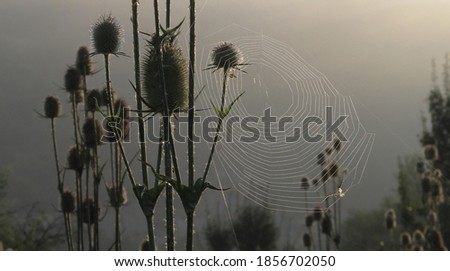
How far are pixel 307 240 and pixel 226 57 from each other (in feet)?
16.1

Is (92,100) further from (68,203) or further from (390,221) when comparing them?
(390,221)

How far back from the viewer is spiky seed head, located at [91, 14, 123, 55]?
449 centimetres

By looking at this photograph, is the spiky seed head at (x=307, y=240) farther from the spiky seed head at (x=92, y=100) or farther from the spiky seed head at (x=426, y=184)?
the spiky seed head at (x=92, y=100)

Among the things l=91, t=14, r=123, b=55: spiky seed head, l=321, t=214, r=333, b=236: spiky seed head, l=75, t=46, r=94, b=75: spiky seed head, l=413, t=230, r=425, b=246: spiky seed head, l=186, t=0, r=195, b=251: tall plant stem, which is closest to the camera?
l=186, t=0, r=195, b=251: tall plant stem

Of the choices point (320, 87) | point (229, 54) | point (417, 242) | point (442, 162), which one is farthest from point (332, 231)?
point (442, 162)

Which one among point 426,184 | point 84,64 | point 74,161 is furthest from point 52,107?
point 426,184

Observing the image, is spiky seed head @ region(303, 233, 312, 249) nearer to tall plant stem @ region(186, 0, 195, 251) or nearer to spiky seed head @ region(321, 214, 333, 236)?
spiky seed head @ region(321, 214, 333, 236)

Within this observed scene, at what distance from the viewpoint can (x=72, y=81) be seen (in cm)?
644

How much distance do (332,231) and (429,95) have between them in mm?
12374

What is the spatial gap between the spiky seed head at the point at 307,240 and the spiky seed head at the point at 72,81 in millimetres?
Result: 3554

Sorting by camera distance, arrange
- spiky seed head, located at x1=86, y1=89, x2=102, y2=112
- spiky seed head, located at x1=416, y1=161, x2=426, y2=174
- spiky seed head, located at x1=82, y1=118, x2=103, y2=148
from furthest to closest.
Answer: spiky seed head, located at x1=416, y1=161, x2=426, y2=174 → spiky seed head, located at x1=86, y1=89, x2=102, y2=112 → spiky seed head, located at x1=82, y1=118, x2=103, y2=148

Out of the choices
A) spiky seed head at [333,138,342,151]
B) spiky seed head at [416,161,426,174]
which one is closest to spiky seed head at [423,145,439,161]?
spiky seed head at [416,161,426,174]

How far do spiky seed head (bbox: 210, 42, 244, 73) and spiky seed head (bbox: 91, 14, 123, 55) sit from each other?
634 millimetres
